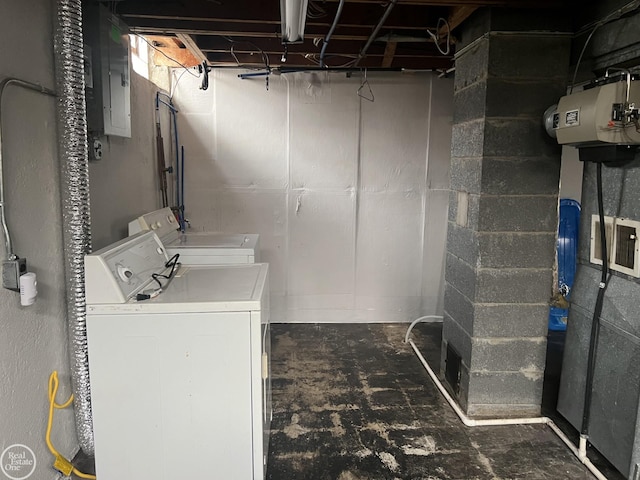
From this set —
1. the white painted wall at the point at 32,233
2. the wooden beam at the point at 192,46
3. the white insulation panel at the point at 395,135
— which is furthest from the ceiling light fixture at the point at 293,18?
the white insulation panel at the point at 395,135

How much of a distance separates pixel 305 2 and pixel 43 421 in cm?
200

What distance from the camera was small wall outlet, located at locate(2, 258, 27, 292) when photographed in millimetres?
1585

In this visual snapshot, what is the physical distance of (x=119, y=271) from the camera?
1.80 m

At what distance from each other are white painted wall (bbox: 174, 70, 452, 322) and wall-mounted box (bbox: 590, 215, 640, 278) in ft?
6.42

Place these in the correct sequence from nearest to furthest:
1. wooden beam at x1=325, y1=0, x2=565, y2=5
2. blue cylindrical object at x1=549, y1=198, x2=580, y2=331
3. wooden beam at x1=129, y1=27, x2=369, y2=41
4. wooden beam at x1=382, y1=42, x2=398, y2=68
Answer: wooden beam at x1=325, y1=0, x2=565, y2=5 → wooden beam at x1=129, y1=27, x2=369, y2=41 → wooden beam at x1=382, y1=42, x2=398, y2=68 → blue cylindrical object at x1=549, y1=198, x2=580, y2=331

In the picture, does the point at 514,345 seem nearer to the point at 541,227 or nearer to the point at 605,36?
the point at 541,227

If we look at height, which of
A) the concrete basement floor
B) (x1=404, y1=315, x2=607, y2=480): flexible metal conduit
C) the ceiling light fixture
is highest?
the ceiling light fixture

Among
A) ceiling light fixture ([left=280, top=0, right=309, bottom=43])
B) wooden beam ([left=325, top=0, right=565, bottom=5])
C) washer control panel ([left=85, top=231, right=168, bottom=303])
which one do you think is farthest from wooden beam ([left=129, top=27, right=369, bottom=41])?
washer control panel ([left=85, top=231, right=168, bottom=303])

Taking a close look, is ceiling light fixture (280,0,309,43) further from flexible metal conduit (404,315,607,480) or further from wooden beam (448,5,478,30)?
flexible metal conduit (404,315,607,480)

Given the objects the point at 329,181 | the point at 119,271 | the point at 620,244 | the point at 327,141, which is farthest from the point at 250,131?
the point at 620,244

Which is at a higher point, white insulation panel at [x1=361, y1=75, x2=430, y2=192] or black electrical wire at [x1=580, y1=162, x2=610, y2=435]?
white insulation panel at [x1=361, y1=75, x2=430, y2=192]

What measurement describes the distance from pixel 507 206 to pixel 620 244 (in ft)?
1.89

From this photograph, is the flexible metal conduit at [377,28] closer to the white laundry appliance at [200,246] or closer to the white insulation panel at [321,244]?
the white insulation panel at [321,244]

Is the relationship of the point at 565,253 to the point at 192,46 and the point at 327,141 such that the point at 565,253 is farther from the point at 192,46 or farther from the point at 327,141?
the point at 192,46
